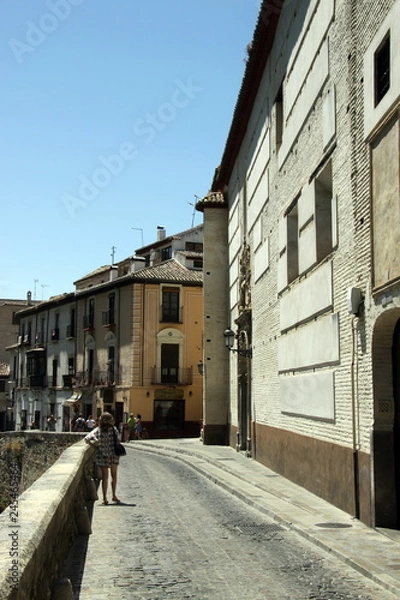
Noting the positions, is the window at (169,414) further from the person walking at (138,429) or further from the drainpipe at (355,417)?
the drainpipe at (355,417)

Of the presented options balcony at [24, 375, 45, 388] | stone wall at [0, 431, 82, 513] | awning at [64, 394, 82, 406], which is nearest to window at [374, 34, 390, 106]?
stone wall at [0, 431, 82, 513]

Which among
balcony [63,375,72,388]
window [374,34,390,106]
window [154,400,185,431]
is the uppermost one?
window [374,34,390,106]

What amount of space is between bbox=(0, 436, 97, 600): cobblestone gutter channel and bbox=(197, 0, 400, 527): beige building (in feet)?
12.8

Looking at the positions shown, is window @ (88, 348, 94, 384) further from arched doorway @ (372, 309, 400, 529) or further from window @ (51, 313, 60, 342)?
arched doorway @ (372, 309, 400, 529)

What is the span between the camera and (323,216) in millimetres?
13281

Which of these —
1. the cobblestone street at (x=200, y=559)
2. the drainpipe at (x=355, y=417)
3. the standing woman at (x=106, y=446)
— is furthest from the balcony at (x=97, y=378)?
the drainpipe at (x=355, y=417)

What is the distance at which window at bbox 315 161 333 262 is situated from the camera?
517 inches

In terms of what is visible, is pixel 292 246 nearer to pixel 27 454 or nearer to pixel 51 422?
pixel 27 454

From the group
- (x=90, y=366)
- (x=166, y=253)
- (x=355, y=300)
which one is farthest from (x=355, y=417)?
(x=166, y=253)

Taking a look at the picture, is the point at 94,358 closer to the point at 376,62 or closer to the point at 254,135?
the point at 254,135

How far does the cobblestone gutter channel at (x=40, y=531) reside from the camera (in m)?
4.32

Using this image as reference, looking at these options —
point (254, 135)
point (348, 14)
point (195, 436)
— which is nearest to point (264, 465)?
point (254, 135)

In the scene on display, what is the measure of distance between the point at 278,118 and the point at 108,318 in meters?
28.8

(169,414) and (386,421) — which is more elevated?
(386,421)
